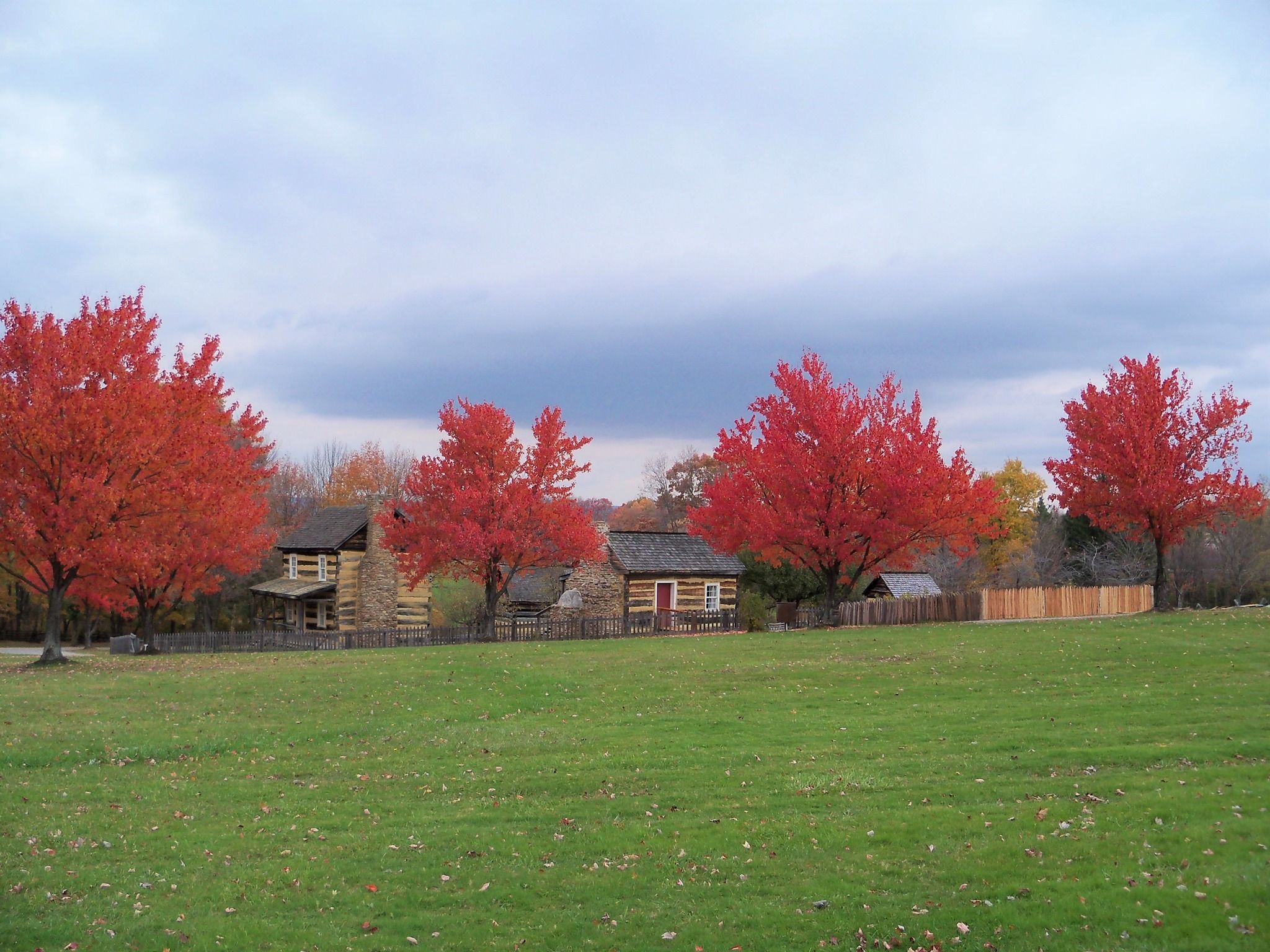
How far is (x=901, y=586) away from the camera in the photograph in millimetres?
53812

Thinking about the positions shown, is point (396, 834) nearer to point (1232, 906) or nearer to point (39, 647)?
point (1232, 906)

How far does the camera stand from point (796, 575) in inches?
2216

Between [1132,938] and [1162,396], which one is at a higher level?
[1162,396]

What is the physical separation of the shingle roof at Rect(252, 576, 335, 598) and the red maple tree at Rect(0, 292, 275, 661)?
22.2 metres

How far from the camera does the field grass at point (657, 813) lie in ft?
27.4

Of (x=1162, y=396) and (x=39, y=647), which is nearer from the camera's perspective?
(x=1162, y=396)

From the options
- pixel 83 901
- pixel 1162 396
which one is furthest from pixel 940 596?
pixel 83 901

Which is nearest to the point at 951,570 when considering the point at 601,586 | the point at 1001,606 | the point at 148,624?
the point at 1001,606

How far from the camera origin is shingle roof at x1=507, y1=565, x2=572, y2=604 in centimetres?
5375

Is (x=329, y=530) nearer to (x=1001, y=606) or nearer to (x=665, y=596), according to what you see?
(x=665, y=596)

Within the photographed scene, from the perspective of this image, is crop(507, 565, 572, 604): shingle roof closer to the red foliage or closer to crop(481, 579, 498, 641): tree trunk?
crop(481, 579, 498, 641): tree trunk

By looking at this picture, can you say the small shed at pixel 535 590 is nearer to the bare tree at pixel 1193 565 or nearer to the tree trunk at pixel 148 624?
the tree trunk at pixel 148 624

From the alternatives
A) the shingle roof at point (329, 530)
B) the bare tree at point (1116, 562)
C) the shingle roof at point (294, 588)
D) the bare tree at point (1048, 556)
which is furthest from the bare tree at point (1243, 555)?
the shingle roof at point (294, 588)

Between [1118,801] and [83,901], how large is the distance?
37.0 feet
